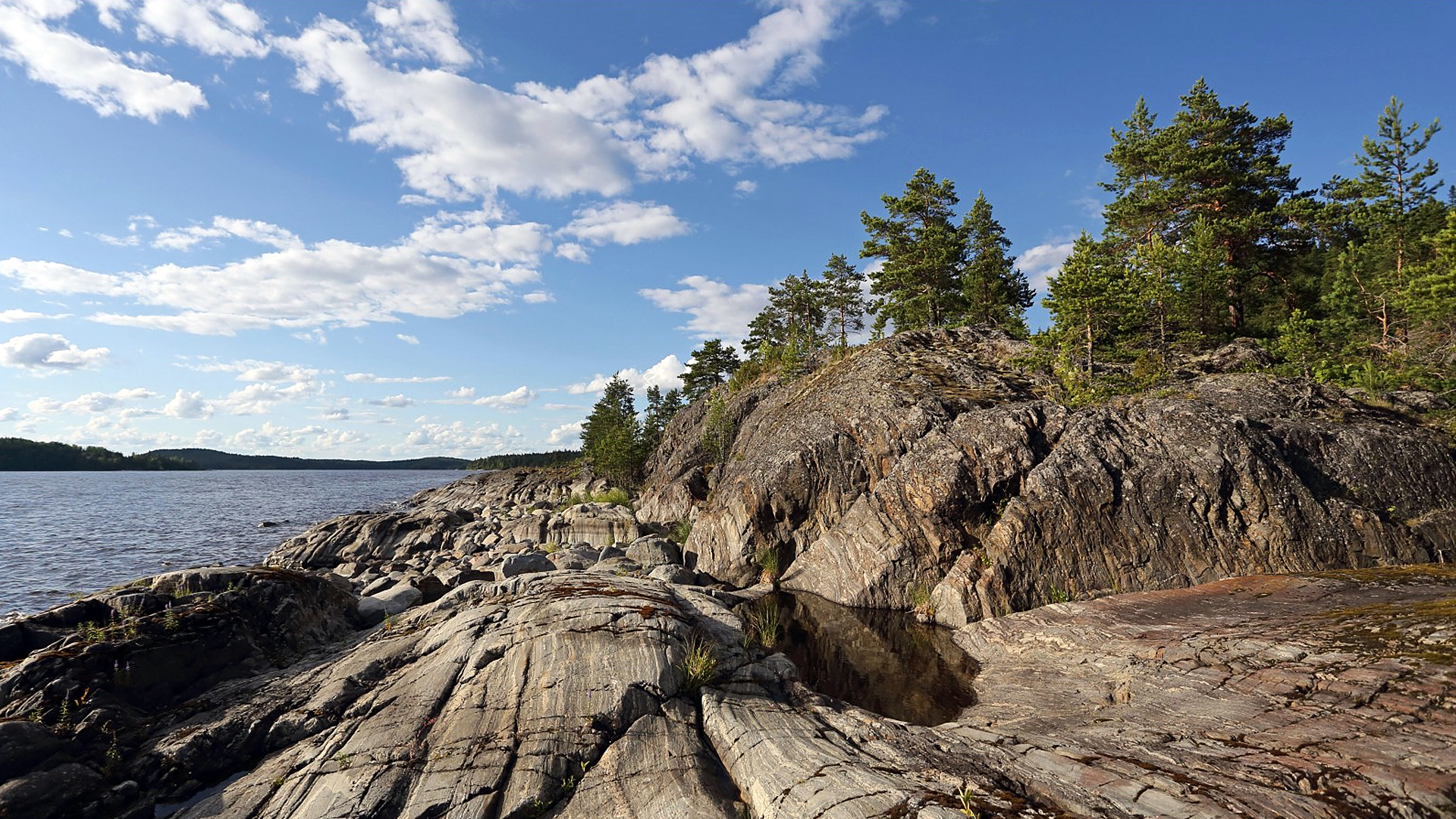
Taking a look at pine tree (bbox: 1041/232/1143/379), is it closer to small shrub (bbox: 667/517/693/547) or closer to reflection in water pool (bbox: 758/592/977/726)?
reflection in water pool (bbox: 758/592/977/726)

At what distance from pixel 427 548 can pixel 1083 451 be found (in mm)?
45138

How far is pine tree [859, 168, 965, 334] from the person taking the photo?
45219 millimetres

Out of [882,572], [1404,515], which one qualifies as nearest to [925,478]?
[882,572]

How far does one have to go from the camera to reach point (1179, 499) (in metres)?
19.8

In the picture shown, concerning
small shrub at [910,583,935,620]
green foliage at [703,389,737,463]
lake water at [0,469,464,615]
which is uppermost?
green foliage at [703,389,737,463]

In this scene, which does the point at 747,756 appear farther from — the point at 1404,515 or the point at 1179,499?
the point at 1404,515

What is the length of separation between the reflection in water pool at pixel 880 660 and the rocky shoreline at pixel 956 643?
0.67 m

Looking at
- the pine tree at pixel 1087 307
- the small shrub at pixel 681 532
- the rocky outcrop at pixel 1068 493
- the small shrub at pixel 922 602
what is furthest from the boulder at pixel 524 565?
the pine tree at pixel 1087 307

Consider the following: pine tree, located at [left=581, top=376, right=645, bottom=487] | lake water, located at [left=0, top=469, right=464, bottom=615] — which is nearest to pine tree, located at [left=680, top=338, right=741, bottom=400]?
pine tree, located at [left=581, top=376, right=645, bottom=487]

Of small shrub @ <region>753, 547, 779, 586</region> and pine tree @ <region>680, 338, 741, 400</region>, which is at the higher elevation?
pine tree @ <region>680, 338, 741, 400</region>

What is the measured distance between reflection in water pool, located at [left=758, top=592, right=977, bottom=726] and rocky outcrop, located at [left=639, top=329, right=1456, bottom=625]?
63.4 inches

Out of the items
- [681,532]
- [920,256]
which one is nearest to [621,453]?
[681,532]

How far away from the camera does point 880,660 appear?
17688 millimetres

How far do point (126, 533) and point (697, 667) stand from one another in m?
74.6
